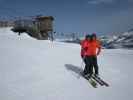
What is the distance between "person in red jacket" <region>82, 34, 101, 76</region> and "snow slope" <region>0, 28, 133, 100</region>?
649 millimetres

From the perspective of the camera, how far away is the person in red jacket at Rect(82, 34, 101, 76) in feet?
35.8

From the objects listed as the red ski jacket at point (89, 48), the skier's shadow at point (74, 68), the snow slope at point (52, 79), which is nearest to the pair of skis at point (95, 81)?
the snow slope at point (52, 79)

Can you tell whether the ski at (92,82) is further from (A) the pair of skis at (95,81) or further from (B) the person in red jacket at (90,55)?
(B) the person in red jacket at (90,55)

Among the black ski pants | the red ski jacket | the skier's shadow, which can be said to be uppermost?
the red ski jacket

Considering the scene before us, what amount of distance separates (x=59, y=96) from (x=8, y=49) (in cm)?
722

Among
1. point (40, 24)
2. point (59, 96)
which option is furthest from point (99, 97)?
point (40, 24)

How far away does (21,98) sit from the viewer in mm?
7902

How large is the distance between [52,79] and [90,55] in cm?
240

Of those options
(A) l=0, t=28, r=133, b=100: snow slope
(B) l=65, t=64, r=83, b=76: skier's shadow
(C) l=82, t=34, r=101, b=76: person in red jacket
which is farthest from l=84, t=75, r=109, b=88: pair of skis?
(B) l=65, t=64, r=83, b=76: skier's shadow

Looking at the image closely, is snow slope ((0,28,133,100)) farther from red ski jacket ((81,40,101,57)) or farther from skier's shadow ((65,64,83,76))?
red ski jacket ((81,40,101,57))

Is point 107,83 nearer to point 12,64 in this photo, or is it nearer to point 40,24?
point 12,64

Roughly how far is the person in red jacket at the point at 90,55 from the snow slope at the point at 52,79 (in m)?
0.65

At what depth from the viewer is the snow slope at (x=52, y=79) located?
27.6 ft

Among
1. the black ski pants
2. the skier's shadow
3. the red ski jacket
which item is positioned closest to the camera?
the black ski pants
